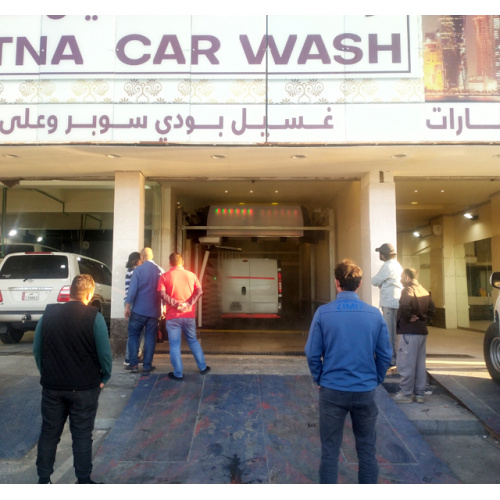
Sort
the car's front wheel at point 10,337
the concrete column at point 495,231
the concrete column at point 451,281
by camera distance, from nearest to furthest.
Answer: the car's front wheel at point 10,337 < the concrete column at point 495,231 < the concrete column at point 451,281

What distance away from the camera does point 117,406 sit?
5086 millimetres

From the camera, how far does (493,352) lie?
589 centimetres

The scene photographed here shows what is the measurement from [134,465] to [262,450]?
1.22m

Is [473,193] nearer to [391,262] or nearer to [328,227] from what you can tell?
[328,227]

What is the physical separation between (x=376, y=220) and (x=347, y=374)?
4.46 m

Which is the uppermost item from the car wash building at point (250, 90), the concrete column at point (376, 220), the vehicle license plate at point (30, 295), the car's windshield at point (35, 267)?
the car wash building at point (250, 90)

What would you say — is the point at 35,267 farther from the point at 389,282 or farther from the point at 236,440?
the point at 389,282

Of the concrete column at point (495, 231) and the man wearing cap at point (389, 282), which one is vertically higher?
the concrete column at point (495, 231)

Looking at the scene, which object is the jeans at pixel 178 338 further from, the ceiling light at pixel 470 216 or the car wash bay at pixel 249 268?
the ceiling light at pixel 470 216

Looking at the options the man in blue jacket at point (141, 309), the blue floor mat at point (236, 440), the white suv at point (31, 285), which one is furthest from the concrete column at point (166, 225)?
the blue floor mat at point (236, 440)

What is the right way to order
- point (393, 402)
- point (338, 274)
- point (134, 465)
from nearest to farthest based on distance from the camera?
1. point (338, 274)
2. point (134, 465)
3. point (393, 402)

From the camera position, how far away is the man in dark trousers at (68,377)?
328 centimetres

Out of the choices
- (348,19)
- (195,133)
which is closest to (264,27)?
(348,19)

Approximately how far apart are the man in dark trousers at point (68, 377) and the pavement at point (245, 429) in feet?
1.75
